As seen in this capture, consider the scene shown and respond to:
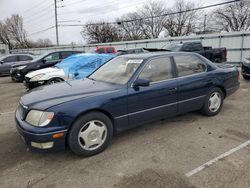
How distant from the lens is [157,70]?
409cm

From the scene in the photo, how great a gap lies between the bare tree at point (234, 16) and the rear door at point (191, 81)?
151 feet

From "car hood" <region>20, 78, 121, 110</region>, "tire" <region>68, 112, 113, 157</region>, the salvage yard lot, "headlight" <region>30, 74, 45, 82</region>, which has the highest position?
"car hood" <region>20, 78, 121, 110</region>

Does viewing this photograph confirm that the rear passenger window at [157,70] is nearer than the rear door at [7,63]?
Yes

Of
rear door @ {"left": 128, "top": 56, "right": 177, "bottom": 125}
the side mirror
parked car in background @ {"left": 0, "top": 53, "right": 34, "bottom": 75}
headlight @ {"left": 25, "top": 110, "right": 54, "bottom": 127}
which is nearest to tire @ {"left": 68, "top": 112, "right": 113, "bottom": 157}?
headlight @ {"left": 25, "top": 110, "right": 54, "bottom": 127}

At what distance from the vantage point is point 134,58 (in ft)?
13.9

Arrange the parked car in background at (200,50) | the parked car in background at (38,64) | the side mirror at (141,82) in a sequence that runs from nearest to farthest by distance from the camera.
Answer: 1. the side mirror at (141,82)
2. the parked car in background at (38,64)
3. the parked car in background at (200,50)

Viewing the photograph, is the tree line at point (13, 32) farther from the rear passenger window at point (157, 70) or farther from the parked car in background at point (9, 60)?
the rear passenger window at point (157, 70)

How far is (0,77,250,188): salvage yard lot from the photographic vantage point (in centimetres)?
278

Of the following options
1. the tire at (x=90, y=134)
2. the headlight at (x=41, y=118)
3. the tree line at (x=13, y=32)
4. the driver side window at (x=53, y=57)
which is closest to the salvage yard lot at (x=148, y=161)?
the tire at (x=90, y=134)

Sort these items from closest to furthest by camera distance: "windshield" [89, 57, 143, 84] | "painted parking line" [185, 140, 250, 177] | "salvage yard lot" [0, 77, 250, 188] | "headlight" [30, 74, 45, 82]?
"salvage yard lot" [0, 77, 250, 188] → "painted parking line" [185, 140, 250, 177] → "windshield" [89, 57, 143, 84] → "headlight" [30, 74, 45, 82]

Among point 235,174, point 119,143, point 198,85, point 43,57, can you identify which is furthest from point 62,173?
point 43,57

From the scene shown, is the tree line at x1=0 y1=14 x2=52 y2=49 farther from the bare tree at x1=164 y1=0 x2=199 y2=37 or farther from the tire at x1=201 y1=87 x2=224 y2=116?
the tire at x1=201 y1=87 x2=224 y2=116

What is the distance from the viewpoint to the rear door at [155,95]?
146 inches

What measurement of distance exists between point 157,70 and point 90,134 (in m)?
1.73
